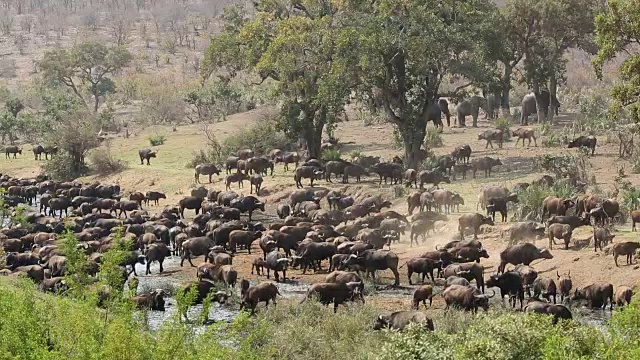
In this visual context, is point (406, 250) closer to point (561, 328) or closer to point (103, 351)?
point (561, 328)

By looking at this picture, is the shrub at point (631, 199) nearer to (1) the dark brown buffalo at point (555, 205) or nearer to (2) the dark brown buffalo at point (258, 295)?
(1) the dark brown buffalo at point (555, 205)

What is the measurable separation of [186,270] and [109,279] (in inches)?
547

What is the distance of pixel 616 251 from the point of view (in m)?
23.0

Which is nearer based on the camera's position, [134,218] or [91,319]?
[91,319]

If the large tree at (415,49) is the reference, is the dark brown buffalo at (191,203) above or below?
below

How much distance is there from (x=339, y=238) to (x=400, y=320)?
31.9ft

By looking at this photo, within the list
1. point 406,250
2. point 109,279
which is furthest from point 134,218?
point 109,279

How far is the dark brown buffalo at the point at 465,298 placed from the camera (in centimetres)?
2005

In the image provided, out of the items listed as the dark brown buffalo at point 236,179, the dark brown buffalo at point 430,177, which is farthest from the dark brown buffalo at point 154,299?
the dark brown buffalo at point 236,179

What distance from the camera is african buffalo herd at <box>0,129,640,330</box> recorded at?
840 inches

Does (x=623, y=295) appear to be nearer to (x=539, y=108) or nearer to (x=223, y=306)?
(x=223, y=306)

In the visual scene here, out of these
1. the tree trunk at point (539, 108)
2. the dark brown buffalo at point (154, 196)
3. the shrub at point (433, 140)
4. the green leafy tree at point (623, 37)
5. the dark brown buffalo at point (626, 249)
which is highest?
the green leafy tree at point (623, 37)

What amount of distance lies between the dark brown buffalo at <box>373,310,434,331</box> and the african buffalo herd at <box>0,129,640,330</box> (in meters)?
0.03

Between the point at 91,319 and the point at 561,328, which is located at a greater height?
the point at 91,319
